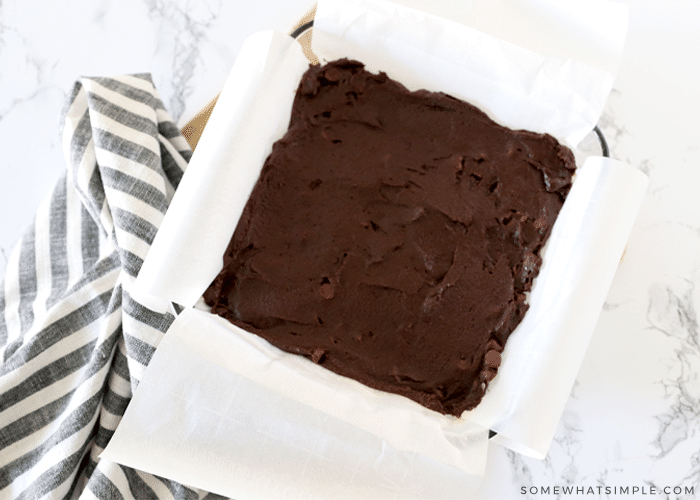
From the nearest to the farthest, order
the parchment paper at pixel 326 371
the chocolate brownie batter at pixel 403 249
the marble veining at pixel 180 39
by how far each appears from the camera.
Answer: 1. the parchment paper at pixel 326 371
2. the chocolate brownie batter at pixel 403 249
3. the marble veining at pixel 180 39

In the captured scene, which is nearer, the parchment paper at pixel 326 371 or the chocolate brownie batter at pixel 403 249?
the parchment paper at pixel 326 371

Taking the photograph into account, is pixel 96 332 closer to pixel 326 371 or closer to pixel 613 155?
pixel 326 371

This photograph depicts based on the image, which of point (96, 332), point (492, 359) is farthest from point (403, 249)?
point (96, 332)

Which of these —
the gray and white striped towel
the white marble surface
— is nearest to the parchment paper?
the gray and white striped towel

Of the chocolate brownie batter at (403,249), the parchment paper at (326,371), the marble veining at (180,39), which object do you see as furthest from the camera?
the marble veining at (180,39)

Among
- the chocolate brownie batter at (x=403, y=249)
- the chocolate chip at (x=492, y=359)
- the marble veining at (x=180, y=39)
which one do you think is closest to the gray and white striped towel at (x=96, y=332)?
the marble veining at (x=180, y=39)

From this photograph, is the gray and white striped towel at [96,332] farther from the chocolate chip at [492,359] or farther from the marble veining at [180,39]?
the chocolate chip at [492,359]
